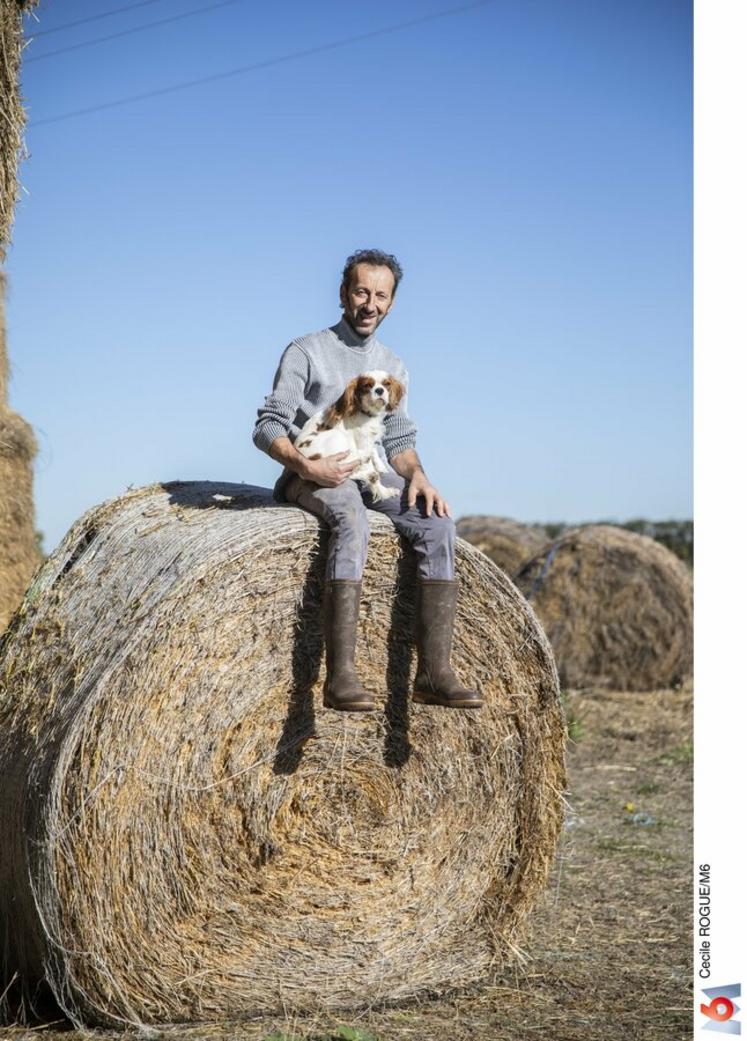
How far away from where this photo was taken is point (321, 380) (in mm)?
5242

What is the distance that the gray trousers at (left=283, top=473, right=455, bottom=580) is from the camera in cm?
499

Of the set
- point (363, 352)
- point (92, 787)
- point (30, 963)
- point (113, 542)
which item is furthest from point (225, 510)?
point (30, 963)

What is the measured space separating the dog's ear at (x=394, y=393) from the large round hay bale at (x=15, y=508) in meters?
3.26

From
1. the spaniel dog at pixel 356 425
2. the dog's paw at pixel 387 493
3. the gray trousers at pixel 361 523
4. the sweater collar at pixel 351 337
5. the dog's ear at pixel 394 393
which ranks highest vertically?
the sweater collar at pixel 351 337

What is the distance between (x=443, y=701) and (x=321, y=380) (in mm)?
1319

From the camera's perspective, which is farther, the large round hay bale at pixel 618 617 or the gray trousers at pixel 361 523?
the large round hay bale at pixel 618 617

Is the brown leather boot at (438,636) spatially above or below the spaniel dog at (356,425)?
below

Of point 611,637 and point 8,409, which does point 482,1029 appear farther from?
point 611,637

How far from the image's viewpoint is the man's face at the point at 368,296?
207 inches

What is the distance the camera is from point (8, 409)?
7.91 meters
